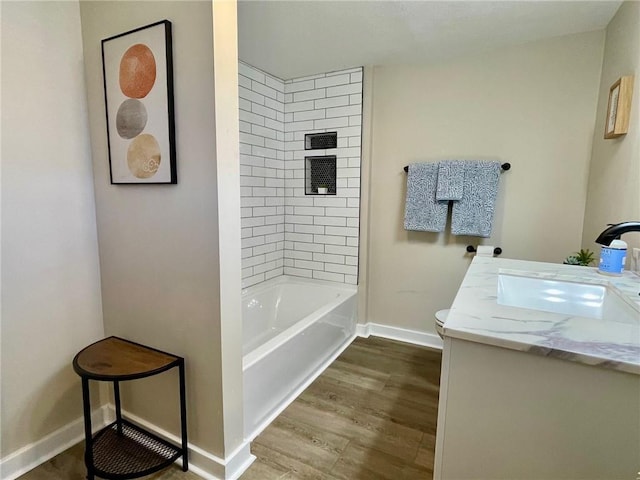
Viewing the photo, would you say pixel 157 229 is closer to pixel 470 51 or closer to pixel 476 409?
pixel 476 409

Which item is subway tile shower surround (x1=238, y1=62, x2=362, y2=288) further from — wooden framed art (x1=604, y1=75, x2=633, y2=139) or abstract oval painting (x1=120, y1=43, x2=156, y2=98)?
wooden framed art (x1=604, y1=75, x2=633, y2=139)

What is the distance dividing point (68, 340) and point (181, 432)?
0.72 metres

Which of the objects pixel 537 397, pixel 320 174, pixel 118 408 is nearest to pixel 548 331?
pixel 537 397

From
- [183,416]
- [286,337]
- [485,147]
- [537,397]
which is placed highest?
[485,147]

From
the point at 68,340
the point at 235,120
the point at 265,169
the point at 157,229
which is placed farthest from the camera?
the point at 265,169

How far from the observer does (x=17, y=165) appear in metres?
1.40

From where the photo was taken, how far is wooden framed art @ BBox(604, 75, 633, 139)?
1558 millimetres

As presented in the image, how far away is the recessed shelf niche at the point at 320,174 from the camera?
2967mm

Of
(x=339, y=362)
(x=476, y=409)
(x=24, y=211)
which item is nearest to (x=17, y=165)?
(x=24, y=211)

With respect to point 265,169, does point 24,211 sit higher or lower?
lower

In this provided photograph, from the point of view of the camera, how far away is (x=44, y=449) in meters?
1.57

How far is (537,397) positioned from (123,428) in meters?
1.91

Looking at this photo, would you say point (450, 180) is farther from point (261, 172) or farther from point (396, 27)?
point (261, 172)

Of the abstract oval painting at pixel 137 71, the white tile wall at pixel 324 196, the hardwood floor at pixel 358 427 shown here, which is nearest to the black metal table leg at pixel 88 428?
the hardwood floor at pixel 358 427
